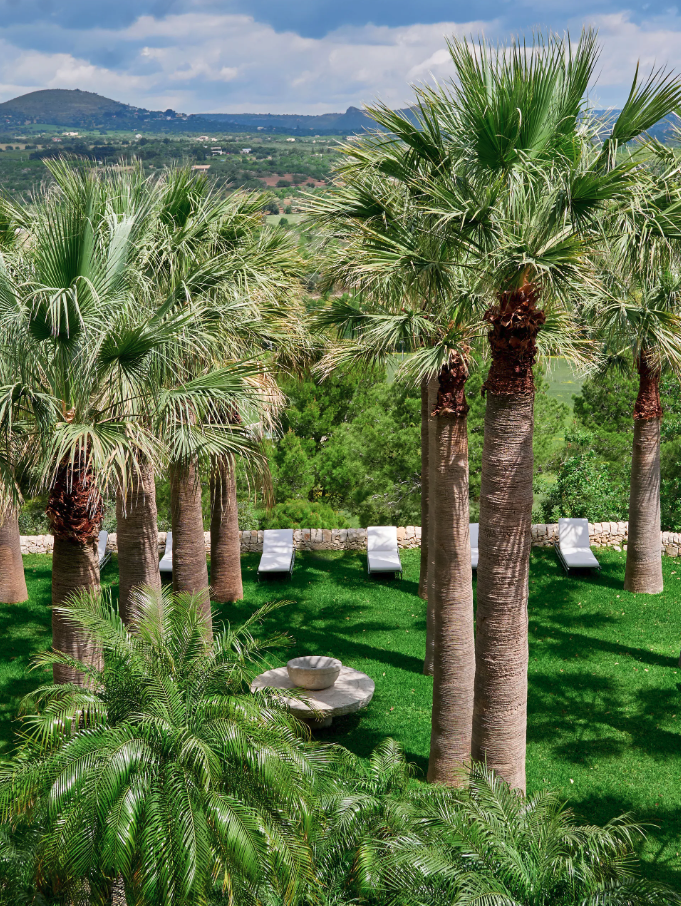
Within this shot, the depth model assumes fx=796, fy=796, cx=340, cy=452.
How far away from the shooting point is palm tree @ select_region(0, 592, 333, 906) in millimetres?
4473

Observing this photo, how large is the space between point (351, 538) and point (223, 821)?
1248cm

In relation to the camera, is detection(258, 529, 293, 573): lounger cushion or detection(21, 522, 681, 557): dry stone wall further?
detection(21, 522, 681, 557): dry stone wall

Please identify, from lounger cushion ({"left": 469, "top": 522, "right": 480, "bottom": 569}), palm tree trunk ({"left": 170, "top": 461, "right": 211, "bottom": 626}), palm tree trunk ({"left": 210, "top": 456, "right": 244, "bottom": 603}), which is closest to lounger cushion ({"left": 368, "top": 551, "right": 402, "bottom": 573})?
lounger cushion ({"left": 469, "top": 522, "right": 480, "bottom": 569})

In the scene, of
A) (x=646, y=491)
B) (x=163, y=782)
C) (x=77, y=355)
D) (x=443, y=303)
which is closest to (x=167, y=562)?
(x=646, y=491)

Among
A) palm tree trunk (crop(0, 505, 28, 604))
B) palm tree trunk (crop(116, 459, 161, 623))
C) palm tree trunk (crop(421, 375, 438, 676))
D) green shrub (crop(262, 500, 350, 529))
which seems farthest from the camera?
green shrub (crop(262, 500, 350, 529))

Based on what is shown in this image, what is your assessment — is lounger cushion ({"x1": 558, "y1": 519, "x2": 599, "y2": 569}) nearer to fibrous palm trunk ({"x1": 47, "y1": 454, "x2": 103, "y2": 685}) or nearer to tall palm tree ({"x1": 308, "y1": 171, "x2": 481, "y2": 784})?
tall palm tree ({"x1": 308, "y1": 171, "x2": 481, "y2": 784})

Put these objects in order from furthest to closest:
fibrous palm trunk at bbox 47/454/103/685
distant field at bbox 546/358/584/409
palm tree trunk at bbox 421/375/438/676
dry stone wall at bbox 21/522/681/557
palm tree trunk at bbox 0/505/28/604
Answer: dry stone wall at bbox 21/522/681/557, palm tree trunk at bbox 0/505/28/604, distant field at bbox 546/358/584/409, palm tree trunk at bbox 421/375/438/676, fibrous palm trunk at bbox 47/454/103/685

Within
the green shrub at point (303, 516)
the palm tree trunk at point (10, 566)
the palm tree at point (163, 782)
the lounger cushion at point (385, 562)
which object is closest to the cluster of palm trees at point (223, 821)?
the palm tree at point (163, 782)

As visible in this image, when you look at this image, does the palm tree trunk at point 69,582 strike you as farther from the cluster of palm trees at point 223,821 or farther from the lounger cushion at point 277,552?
the lounger cushion at point 277,552

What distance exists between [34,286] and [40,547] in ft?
40.8

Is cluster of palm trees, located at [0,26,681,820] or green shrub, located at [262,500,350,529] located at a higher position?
cluster of palm trees, located at [0,26,681,820]

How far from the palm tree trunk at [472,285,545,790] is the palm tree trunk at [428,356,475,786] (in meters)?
1.68

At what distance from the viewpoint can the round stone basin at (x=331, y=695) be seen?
9.58 m

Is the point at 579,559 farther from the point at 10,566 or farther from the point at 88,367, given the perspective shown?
the point at 88,367
